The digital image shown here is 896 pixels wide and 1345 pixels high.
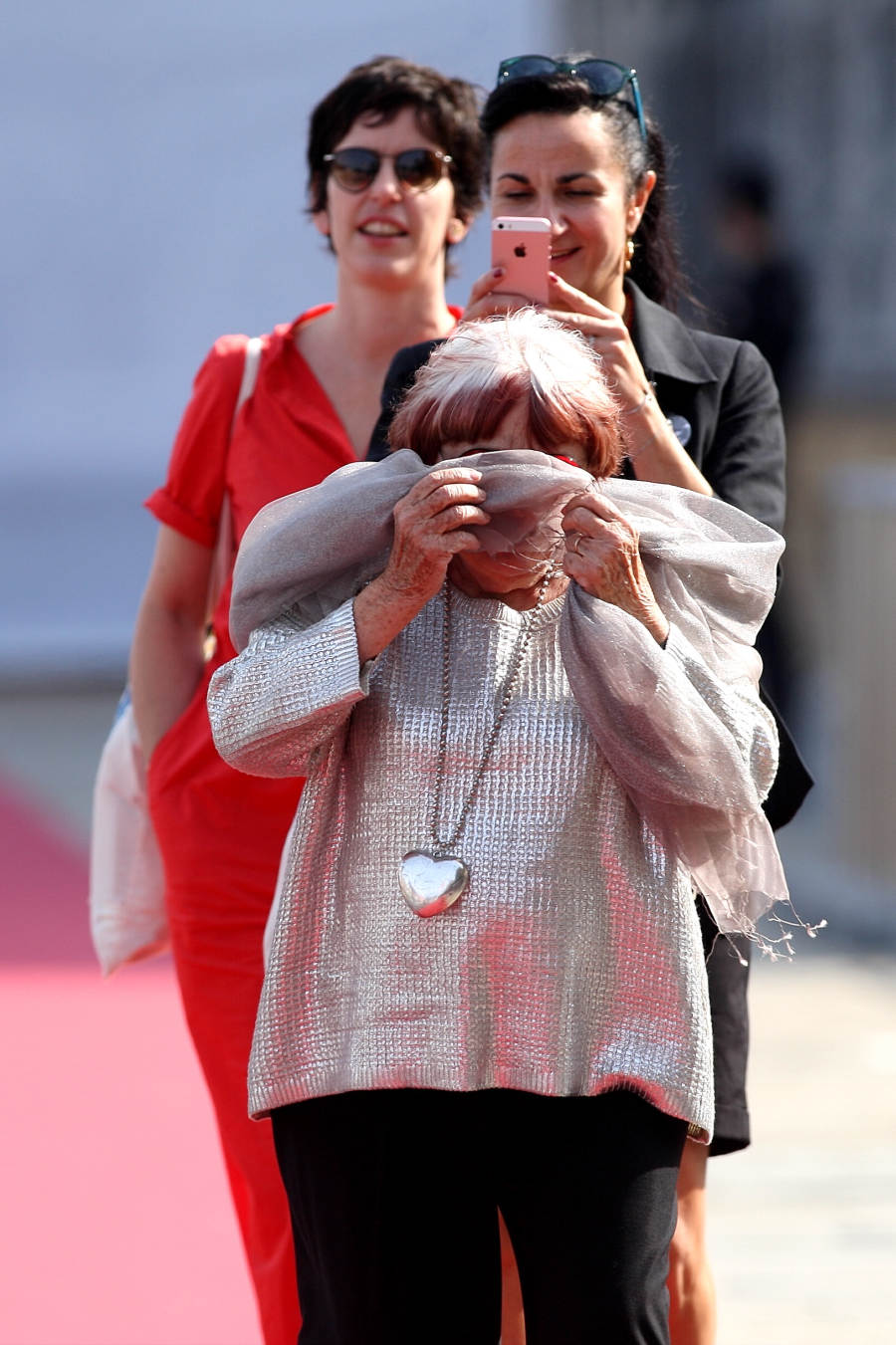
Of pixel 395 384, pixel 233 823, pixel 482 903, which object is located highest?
pixel 395 384

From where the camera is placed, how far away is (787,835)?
303 inches

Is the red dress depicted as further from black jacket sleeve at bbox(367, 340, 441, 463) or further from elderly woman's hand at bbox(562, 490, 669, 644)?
elderly woman's hand at bbox(562, 490, 669, 644)

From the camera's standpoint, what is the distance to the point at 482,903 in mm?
2166

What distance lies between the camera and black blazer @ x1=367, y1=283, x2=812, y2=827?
8.86 feet

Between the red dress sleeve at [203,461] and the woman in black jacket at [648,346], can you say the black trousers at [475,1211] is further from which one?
the red dress sleeve at [203,461]

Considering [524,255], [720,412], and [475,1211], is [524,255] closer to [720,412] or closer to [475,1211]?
[720,412]

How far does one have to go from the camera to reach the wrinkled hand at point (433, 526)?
2098 millimetres

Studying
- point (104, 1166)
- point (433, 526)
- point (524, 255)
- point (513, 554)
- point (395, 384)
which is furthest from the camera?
point (104, 1166)

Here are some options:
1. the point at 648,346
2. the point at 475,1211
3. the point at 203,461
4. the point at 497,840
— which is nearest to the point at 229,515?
the point at 203,461

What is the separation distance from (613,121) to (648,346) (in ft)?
1.08

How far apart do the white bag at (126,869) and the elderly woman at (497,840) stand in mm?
1310

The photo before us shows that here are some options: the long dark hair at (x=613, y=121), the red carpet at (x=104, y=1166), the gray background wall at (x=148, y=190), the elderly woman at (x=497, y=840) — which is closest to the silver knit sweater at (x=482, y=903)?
the elderly woman at (x=497, y=840)

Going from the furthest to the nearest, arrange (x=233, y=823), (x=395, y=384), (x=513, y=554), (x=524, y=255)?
(x=233, y=823) < (x=395, y=384) < (x=524, y=255) < (x=513, y=554)

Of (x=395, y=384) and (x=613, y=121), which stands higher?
(x=613, y=121)
